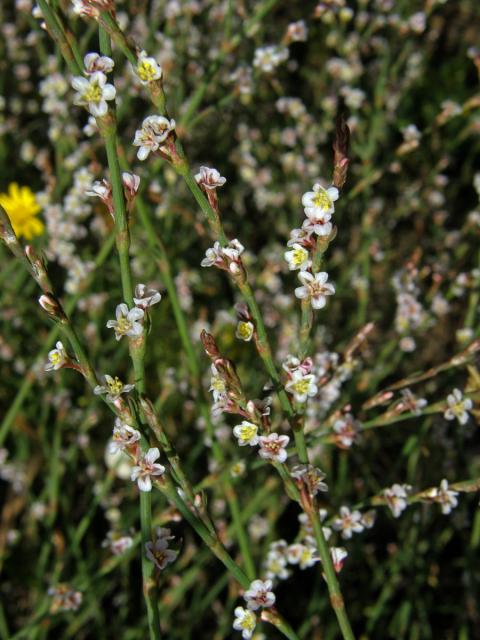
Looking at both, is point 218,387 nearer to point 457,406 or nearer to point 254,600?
point 254,600

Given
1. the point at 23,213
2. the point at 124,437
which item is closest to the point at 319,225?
the point at 124,437

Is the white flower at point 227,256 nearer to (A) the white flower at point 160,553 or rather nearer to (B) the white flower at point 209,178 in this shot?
(B) the white flower at point 209,178

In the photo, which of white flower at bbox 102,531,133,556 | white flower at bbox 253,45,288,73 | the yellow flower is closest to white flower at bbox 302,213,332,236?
white flower at bbox 102,531,133,556

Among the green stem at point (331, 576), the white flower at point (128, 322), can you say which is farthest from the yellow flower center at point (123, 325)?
the green stem at point (331, 576)

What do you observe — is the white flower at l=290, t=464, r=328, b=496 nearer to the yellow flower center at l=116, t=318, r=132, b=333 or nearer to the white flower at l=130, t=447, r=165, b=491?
the white flower at l=130, t=447, r=165, b=491

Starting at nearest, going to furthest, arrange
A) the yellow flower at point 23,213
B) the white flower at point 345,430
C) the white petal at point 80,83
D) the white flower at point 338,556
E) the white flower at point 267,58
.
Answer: the white petal at point 80,83, the white flower at point 338,556, the white flower at point 345,430, the white flower at point 267,58, the yellow flower at point 23,213

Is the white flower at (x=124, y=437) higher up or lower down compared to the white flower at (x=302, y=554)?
higher up
